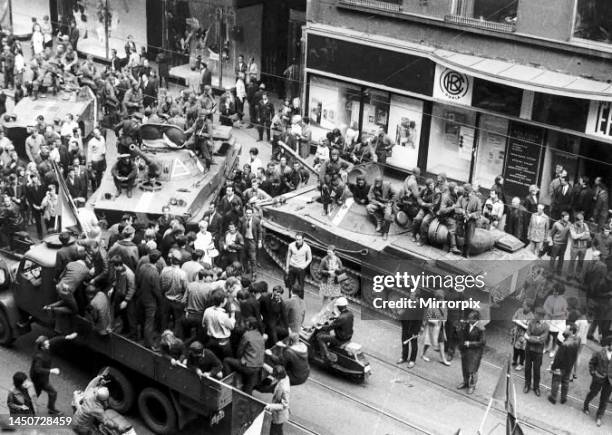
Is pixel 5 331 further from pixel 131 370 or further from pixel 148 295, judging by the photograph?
pixel 148 295

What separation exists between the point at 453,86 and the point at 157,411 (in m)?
14.0

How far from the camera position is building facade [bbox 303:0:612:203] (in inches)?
956

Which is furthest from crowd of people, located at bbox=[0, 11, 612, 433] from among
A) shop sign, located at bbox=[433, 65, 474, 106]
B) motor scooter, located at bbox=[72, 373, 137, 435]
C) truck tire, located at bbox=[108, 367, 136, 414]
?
shop sign, located at bbox=[433, 65, 474, 106]

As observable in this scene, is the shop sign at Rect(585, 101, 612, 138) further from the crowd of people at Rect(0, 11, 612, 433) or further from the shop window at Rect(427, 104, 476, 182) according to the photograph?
the shop window at Rect(427, 104, 476, 182)

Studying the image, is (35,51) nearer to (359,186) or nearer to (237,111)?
(237,111)

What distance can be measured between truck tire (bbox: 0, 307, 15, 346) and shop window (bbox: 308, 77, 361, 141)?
543 inches

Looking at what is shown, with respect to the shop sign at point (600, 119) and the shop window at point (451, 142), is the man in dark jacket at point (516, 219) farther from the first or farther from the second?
the shop window at point (451, 142)

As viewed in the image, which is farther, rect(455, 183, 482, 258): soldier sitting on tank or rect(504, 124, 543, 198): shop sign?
rect(504, 124, 543, 198): shop sign

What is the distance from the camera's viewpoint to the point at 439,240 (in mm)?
20000

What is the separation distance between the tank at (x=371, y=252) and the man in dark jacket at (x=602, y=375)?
3.00 meters

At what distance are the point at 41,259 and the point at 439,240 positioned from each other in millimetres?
7893

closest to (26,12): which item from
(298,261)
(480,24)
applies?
(480,24)

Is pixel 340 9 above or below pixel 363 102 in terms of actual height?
above

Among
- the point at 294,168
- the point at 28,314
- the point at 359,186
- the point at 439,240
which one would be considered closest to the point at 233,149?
the point at 294,168
